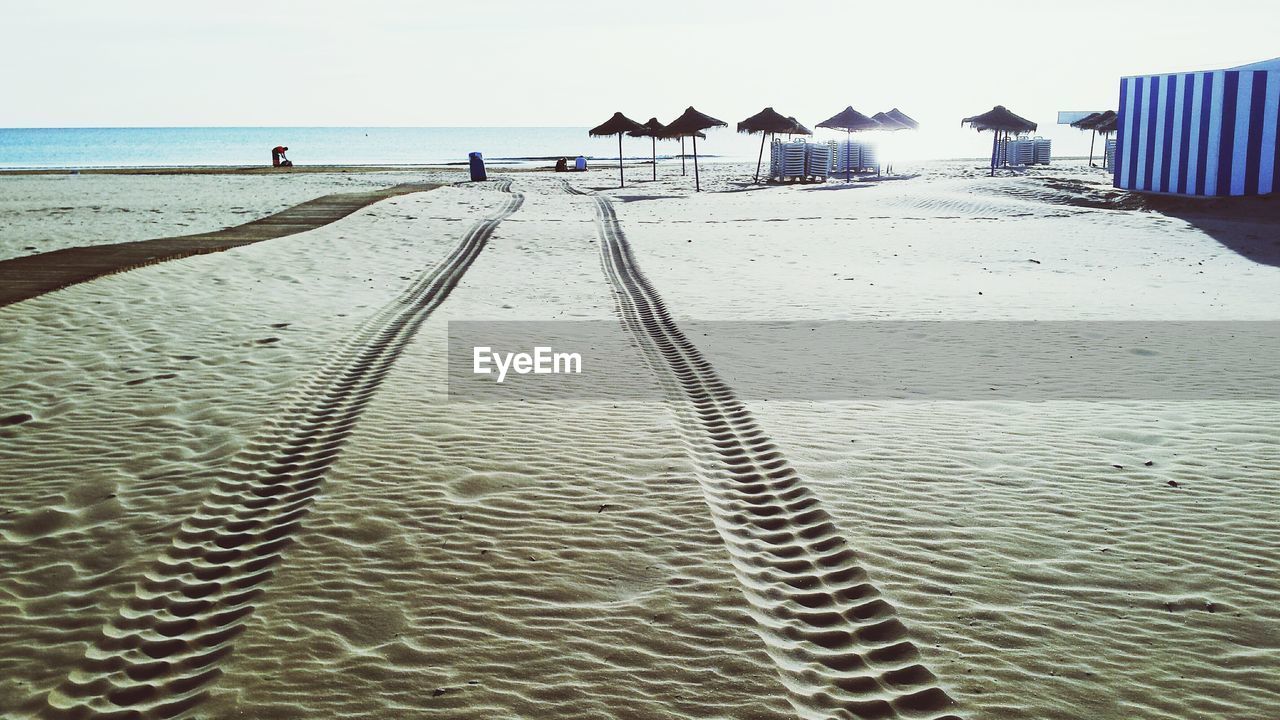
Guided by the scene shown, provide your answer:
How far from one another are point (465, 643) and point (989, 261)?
39.9ft

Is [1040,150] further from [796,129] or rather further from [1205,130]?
[1205,130]

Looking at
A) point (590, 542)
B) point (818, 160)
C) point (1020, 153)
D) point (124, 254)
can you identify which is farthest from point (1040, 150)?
point (590, 542)

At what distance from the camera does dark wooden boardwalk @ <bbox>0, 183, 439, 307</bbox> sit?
1096cm

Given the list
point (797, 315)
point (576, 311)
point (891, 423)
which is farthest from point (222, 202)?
point (891, 423)

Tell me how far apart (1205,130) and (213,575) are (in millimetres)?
21370

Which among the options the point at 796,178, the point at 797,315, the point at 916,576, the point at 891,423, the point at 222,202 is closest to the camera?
the point at 916,576

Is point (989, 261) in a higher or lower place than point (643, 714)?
higher

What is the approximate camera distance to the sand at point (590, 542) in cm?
322

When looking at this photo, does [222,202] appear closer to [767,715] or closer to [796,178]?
[796,178]

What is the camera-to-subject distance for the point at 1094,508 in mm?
4594

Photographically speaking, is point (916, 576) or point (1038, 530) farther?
point (1038, 530)

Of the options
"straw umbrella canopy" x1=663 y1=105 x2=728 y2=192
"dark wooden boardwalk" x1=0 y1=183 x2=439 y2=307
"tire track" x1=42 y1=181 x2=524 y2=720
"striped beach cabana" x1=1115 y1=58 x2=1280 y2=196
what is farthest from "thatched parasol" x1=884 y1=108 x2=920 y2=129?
"tire track" x1=42 y1=181 x2=524 y2=720

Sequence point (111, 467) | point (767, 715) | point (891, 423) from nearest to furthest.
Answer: point (767, 715) → point (111, 467) → point (891, 423)

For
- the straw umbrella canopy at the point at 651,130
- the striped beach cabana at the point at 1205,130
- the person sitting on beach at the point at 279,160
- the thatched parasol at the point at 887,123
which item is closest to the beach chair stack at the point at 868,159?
the thatched parasol at the point at 887,123
